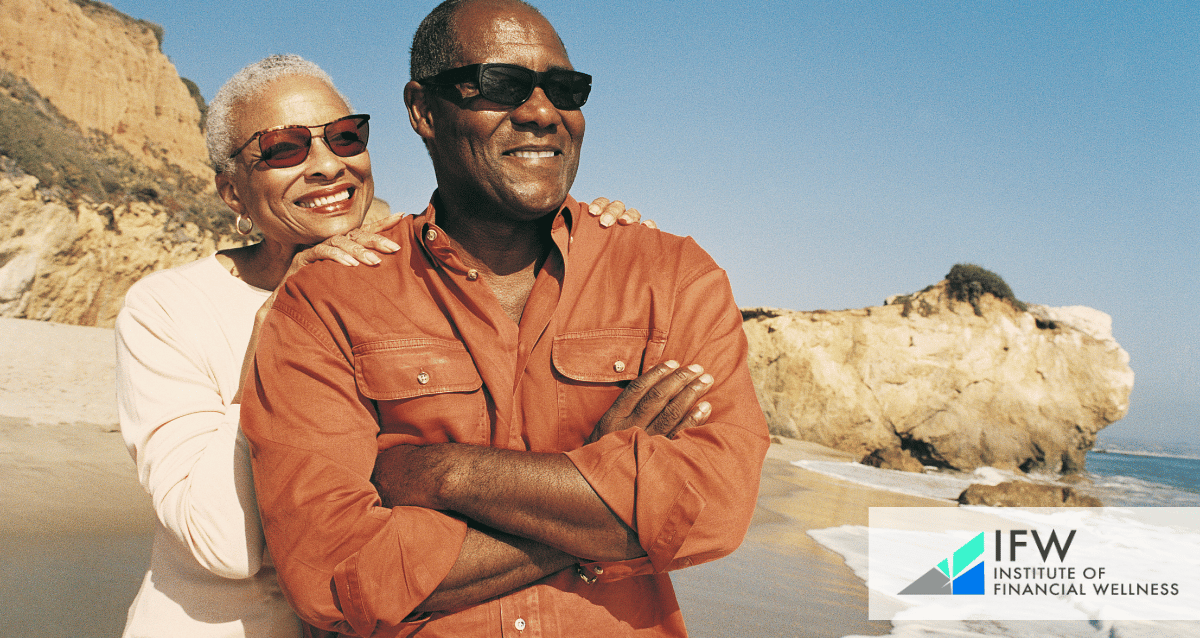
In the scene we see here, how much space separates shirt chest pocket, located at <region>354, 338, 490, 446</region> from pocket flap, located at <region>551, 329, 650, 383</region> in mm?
197

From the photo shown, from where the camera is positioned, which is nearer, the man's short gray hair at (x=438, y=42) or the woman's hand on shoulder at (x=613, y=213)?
the man's short gray hair at (x=438, y=42)

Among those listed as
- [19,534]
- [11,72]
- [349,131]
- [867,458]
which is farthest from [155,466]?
[11,72]

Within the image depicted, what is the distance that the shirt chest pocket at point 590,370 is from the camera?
1.66 metres

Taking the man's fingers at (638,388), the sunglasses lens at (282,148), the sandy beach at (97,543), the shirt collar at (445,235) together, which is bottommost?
the sandy beach at (97,543)

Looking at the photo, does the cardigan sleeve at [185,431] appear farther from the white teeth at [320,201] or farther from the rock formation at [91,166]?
the rock formation at [91,166]

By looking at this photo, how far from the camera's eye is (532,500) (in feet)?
4.80

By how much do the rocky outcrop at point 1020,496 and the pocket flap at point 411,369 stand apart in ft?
40.0

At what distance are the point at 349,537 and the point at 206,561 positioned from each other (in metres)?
0.47

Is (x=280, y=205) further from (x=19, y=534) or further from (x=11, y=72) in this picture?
(x=11, y=72)

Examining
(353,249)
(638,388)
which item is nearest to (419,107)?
(353,249)

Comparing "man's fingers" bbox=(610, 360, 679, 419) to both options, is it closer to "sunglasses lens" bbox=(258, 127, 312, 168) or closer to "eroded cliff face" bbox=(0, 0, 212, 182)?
"sunglasses lens" bbox=(258, 127, 312, 168)

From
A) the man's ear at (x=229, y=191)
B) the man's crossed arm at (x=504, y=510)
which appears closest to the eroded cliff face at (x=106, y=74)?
the man's ear at (x=229, y=191)

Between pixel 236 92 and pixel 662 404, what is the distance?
1.65m

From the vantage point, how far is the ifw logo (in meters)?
6.00
